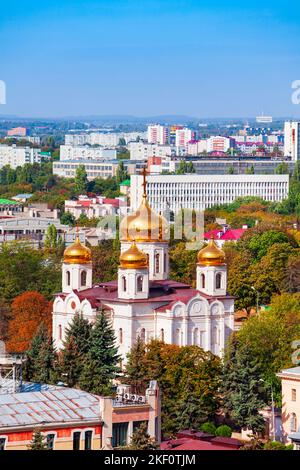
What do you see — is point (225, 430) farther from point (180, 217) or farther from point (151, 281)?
point (180, 217)

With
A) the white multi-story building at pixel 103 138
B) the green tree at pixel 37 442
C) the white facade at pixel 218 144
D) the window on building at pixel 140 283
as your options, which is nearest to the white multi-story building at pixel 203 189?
the window on building at pixel 140 283

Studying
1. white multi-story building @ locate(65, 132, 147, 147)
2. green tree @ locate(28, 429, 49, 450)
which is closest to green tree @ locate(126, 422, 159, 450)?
green tree @ locate(28, 429, 49, 450)

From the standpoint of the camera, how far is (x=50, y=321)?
30.1 meters

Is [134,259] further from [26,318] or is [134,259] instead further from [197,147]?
[197,147]

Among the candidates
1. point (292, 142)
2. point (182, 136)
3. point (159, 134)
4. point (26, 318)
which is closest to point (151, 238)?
point (26, 318)

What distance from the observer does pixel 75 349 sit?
2444 centimetres

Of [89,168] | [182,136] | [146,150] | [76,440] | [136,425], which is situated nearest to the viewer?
[76,440]

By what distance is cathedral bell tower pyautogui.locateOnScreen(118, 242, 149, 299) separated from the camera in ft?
89.8

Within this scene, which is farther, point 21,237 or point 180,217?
point 21,237

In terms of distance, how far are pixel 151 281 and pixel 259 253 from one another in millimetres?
12596

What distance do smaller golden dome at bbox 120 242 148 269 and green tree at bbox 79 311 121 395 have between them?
935mm

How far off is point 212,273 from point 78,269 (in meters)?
2.20

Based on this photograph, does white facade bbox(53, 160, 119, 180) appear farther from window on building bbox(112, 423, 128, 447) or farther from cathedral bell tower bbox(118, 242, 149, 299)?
window on building bbox(112, 423, 128, 447)
